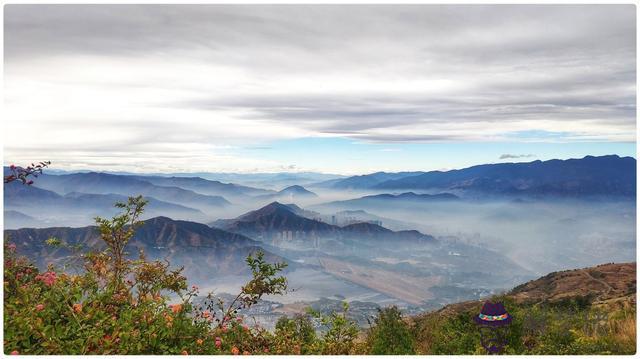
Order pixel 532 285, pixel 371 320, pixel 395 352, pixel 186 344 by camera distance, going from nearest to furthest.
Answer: pixel 186 344 → pixel 395 352 → pixel 371 320 → pixel 532 285

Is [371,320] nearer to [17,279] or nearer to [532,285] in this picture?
[17,279]

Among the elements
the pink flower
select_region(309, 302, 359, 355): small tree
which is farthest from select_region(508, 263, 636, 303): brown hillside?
the pink flower

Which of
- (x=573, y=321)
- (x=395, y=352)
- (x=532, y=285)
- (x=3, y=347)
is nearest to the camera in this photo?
(x=3, y=347)

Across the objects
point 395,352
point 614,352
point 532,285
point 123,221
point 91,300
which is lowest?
point 532,285

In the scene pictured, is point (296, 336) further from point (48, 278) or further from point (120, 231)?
point (48, 278)

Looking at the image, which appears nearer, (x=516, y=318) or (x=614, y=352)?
(x=614, y=352)

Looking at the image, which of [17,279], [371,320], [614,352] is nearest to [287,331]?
[371,320]

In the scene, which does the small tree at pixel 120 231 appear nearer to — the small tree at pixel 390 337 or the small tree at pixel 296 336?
the small tree at pixel 296 336

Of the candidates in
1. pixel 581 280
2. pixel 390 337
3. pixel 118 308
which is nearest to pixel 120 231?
pixel 118 308
